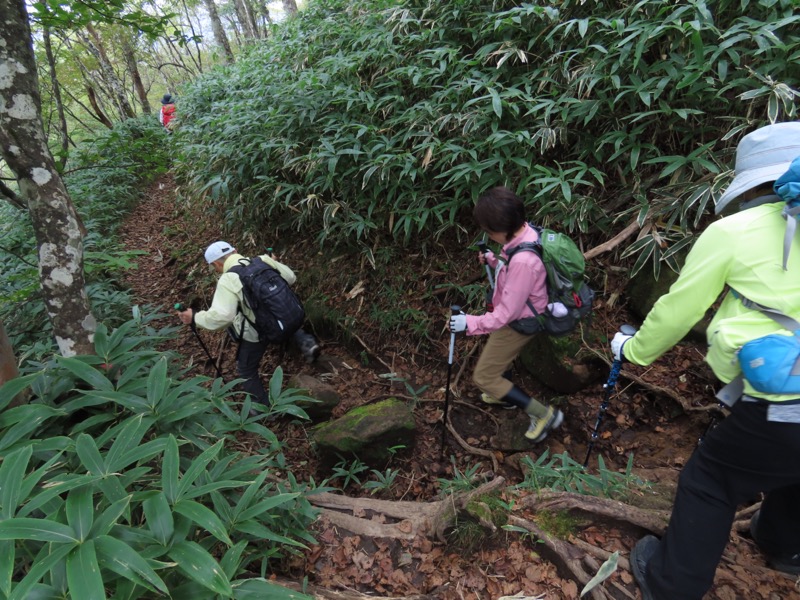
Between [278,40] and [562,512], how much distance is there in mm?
9246

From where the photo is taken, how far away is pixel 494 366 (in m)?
3.47

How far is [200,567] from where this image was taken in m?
1.49

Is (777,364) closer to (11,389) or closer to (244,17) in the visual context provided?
(11,389)

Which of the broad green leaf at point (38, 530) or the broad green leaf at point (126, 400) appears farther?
the broad green leaf at point (126, 400)

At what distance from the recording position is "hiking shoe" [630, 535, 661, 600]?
1.89m

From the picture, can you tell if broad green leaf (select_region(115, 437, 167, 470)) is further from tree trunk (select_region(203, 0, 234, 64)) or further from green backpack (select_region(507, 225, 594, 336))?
tree trunk (select_region(203, 0, 234, 64))

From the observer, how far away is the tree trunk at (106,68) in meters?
11.8

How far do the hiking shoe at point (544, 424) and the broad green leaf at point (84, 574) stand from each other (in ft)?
10.2

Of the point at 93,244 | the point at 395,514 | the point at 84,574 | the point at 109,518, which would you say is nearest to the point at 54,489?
the point at 109,518

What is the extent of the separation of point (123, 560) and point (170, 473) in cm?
40

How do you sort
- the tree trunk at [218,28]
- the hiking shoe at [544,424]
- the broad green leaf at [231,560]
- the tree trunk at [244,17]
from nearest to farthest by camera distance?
the broad green leaf at [231,560]
the hiking shoe at [544,424]
the tree trunk at [218,28]
the tree trunk at [244,17]

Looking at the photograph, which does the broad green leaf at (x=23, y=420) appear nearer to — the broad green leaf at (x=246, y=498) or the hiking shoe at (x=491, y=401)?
the broad green leaf at (x=246, y=498)

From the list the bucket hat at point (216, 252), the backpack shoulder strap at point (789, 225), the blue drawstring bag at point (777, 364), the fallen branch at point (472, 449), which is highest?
the bucket hat at point (216, 252)

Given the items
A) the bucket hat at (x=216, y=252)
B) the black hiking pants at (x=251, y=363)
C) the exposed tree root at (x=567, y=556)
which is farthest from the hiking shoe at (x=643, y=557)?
the bucket hat at (x=216, y=252)
